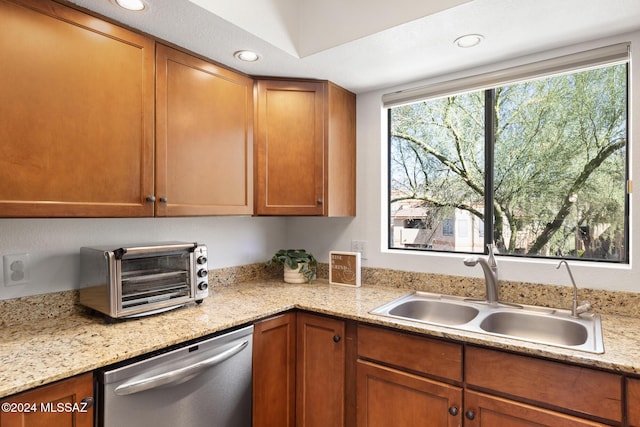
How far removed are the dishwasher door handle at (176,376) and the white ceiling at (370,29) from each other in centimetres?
138

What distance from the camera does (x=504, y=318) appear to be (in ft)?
5.76

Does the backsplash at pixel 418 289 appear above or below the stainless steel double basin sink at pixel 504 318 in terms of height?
above

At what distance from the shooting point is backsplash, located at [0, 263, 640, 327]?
1512 millimetres

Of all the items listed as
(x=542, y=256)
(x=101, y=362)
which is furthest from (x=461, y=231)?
(x=101, y=362)

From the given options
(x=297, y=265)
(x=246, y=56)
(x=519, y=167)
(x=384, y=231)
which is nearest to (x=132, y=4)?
(x=246, y=56)

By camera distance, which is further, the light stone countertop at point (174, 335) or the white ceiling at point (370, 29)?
the white ceiling at point (370, 29)

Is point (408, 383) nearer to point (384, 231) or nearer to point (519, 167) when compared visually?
point (384, 231)

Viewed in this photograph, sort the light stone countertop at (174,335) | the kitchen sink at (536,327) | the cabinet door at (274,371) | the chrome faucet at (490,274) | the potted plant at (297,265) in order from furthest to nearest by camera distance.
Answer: the potted plant at (297,265)
the chrome faucet at (490,274)
the cabinet door at (274,371)
the kitchen sink at (536,327)
the light stone countertop at (174,335)

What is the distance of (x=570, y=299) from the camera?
5.66ft

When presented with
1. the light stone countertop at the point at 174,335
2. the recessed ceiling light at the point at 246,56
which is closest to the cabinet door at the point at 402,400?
the light stone countertop at the point at 174,335

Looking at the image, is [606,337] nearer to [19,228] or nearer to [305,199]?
[305,199]

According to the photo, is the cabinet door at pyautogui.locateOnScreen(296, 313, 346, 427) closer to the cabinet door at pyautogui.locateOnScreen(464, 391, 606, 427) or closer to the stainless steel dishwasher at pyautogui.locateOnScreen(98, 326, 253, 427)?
the stainless steel dishwasher at pyautogui.locateOnScreen(98, 326, 253, 427)

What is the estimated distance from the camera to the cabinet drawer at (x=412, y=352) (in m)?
1.45

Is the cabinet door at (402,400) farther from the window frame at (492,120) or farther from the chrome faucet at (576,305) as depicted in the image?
the window frame at (492,120)
